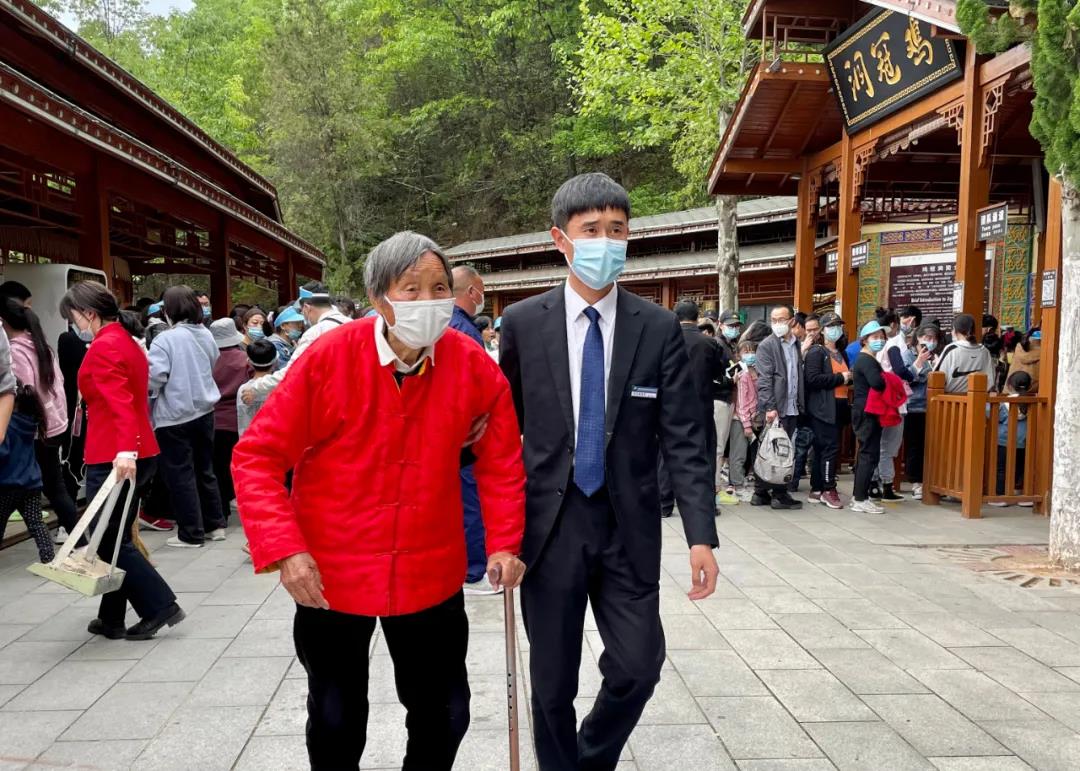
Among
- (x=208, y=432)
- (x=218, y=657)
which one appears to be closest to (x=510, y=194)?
(x=208, y=432)

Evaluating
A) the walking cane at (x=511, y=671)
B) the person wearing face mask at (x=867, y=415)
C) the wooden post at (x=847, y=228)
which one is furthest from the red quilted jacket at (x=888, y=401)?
the walking cane at (x=511, y=671)

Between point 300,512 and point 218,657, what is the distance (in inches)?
89.4

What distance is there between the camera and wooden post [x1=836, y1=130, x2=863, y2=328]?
37.4 feet

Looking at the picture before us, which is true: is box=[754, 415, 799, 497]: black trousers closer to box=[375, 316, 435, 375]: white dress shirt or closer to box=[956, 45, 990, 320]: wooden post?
box=[956, 45, 990, 320]: wooden post

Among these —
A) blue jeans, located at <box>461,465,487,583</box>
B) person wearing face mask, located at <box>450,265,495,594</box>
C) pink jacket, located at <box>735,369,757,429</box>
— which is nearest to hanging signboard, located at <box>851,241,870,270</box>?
pink jacket, located at <box>735,369,757,429</box>

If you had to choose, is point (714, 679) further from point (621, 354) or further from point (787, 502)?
point (787, 502)

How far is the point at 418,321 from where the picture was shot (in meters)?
2.12

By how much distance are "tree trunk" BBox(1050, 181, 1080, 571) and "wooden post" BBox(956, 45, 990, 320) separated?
9.45 ft

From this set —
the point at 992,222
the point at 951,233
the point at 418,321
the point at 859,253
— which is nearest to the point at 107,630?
the point at 418,321

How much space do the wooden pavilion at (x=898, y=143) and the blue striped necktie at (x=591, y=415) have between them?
19.7 feet

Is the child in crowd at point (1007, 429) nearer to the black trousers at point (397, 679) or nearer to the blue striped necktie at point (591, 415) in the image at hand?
the blue striped necktie at point (591, 415)

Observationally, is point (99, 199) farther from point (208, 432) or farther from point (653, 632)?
point (653, 632)

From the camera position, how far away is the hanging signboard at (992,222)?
7.74 meters

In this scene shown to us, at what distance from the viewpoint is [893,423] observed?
25.0 ft
